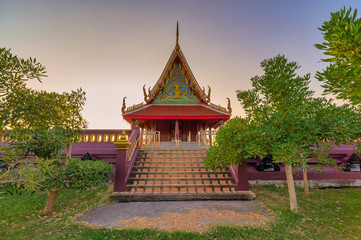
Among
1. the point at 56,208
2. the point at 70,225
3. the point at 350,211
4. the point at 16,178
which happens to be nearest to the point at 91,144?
the point at 56,208

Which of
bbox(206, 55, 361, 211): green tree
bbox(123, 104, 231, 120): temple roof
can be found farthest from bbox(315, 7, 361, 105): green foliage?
bbox(123, 104, 231, 120): temple roof

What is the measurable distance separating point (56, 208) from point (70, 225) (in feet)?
5.67

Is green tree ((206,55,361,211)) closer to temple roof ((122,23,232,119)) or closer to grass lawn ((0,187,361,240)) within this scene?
grass lawn ((0,187,361,240))

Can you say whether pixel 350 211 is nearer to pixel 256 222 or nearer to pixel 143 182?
pixel 256 222

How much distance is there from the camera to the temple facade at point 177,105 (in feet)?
41.9

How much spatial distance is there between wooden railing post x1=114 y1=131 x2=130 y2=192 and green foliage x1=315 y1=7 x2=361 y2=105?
6.21m

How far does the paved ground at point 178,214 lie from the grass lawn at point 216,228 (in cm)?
30

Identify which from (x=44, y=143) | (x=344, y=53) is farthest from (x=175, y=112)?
(x=344, y=53)

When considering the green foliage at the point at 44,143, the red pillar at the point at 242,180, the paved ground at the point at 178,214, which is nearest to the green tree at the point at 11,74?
the green foliage at the point at 44,143

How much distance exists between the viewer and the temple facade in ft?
41.9

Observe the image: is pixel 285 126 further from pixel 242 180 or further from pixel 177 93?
pixel 177 93

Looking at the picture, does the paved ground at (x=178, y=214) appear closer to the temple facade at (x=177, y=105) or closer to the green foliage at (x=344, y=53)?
the green foliage at (x=344, y=53)

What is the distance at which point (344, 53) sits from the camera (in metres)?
2.77

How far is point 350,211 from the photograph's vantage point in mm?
4746
